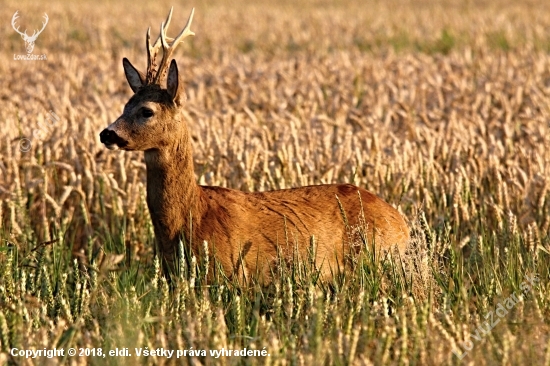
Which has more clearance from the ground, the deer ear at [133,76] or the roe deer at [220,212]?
the deer ear at [133,76]

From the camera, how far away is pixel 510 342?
12.8 ft

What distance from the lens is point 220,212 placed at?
5.66m

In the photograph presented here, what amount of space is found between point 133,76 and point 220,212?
3.87 feet

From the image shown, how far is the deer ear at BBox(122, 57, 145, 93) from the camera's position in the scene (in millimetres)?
6065

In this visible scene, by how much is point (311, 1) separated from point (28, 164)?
29080 mm

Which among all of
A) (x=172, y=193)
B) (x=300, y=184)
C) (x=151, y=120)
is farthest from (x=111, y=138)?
(x=300, y=184)

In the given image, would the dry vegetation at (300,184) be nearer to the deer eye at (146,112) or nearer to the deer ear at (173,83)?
the deer eye at (146,112)

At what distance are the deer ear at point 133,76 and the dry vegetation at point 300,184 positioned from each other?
3.62ft

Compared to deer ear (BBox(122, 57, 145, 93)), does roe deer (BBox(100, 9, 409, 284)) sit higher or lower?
lower

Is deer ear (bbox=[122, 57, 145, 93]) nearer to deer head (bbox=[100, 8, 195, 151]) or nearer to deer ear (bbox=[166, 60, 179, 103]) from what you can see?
deer head (bbox=[100, 8, 195, 151])

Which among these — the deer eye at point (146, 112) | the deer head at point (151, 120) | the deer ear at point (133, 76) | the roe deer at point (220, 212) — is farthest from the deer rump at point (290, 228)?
the deer ear at point (133, 76)

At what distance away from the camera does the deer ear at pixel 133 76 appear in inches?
239

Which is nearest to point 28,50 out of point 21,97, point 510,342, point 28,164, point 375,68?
point 21,97

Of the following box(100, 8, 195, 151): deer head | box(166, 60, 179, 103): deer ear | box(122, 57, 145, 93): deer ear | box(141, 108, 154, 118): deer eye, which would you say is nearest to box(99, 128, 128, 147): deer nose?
box(100, 8, 195, 151): deer head
